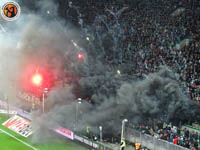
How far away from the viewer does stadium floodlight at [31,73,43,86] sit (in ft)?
127

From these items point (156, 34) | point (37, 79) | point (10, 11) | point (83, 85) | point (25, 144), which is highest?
point (10, 11)

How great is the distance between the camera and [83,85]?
35.1m

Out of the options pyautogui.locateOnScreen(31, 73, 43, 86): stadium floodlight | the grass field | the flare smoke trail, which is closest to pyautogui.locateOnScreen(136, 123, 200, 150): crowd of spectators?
the flare smoke trail

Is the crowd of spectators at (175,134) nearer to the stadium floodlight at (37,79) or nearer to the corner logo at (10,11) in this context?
the corner logo at (10,11)

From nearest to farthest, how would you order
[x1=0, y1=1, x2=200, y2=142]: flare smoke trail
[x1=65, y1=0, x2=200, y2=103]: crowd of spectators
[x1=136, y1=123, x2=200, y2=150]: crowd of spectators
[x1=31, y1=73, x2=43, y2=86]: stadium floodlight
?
[x1=136, y1=123, x2=200, y2=150]: crowd of spectators, [x1=0, y1=1, x2=200, y2=142]: flare smoke trail, [x1=65, y1=0, x2=200, y2=103]: crowd of spectators, [x1=31, y1=73, x2=43, y2=86]: stadium floodlight

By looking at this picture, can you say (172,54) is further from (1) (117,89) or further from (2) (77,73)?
(2) (77,73)

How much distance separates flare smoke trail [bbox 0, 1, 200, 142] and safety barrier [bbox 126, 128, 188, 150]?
169 centimetres

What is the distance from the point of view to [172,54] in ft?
114

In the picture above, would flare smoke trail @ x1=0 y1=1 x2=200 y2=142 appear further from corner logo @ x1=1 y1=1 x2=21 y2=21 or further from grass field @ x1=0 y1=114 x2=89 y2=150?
corner logo @ x1=1 y1=1 x2=21 y2=21

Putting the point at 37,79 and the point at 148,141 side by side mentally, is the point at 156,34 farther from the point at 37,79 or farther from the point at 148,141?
the point at 148,141

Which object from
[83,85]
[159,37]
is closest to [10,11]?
[83,85]

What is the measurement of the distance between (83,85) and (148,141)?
1179cm

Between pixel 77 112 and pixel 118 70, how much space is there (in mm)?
8197

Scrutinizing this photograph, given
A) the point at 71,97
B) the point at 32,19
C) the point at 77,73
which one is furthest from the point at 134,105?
the point at 32,19
